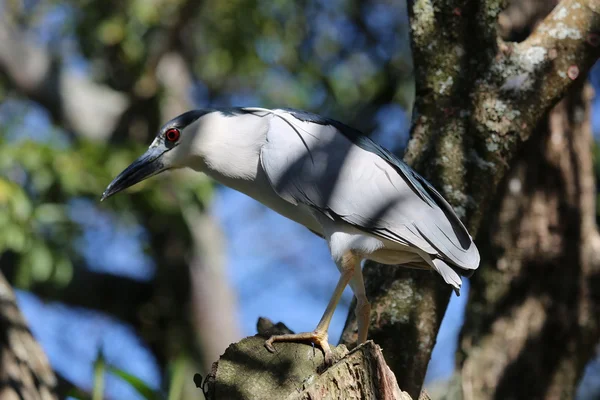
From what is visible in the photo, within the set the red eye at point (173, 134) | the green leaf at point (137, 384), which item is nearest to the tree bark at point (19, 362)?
the green leaf at point (137, 384)

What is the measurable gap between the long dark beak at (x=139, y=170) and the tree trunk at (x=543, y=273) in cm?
218

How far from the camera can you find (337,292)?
2824 millimetres

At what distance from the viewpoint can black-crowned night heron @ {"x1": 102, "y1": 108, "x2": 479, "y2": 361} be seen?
282cm

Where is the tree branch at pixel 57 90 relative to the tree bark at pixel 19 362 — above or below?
above

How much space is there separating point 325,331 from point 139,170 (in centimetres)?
122

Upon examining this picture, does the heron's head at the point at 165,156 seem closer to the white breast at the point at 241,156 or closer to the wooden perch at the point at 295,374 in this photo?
the white breast at the point at 241,156

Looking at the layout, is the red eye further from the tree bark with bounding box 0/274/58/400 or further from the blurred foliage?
the blurred foliage

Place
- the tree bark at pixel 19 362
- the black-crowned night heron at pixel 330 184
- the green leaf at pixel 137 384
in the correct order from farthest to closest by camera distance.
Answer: the green leaf at pixel 137 384
the tree bark at pixel 19 362
the black-crowned night heron at pixel 330 184

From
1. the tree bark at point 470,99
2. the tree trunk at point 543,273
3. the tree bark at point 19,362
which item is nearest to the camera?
the tree bark at point 470,99

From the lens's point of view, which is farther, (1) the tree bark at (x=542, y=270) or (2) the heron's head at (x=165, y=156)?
(1) the tree bark at (x=542, y=270)

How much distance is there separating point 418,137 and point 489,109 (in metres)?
0.33

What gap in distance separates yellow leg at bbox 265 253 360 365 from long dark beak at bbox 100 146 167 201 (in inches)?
42.1

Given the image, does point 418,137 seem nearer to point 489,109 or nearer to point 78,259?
point 489,109

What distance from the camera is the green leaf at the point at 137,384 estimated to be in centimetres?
373
